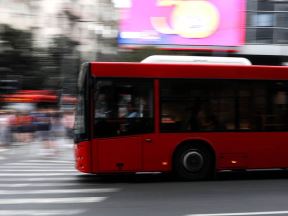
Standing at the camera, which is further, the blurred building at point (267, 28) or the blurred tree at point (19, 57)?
the blurred tree at point (19, 57)

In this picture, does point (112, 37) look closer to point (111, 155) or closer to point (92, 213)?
point (111, 155)

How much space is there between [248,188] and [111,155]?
288 centimetres

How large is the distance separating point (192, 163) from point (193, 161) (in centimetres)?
5

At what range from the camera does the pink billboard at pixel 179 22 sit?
136ft

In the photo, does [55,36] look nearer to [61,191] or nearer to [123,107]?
[123,107]

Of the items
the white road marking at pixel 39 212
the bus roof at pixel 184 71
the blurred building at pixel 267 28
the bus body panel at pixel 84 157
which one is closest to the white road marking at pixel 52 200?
the white road marking at pixel 39 212

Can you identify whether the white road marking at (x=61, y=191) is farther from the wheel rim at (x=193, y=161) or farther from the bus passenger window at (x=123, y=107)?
the wheel rim at (x=193, y=161)

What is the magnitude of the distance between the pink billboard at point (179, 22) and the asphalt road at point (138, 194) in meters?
28.3

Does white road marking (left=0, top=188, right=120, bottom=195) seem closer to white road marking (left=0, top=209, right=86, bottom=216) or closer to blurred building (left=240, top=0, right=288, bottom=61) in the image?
white road marking (left=0, top=209, right=86, bottom=216)

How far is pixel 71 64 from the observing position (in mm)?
53562

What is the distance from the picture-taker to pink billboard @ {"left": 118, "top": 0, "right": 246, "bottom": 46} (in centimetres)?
4138

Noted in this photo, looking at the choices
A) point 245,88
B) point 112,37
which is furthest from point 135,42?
point 245,88

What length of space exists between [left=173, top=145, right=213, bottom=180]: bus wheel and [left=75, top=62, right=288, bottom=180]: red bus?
2cm

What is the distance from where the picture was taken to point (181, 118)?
11781 mm
